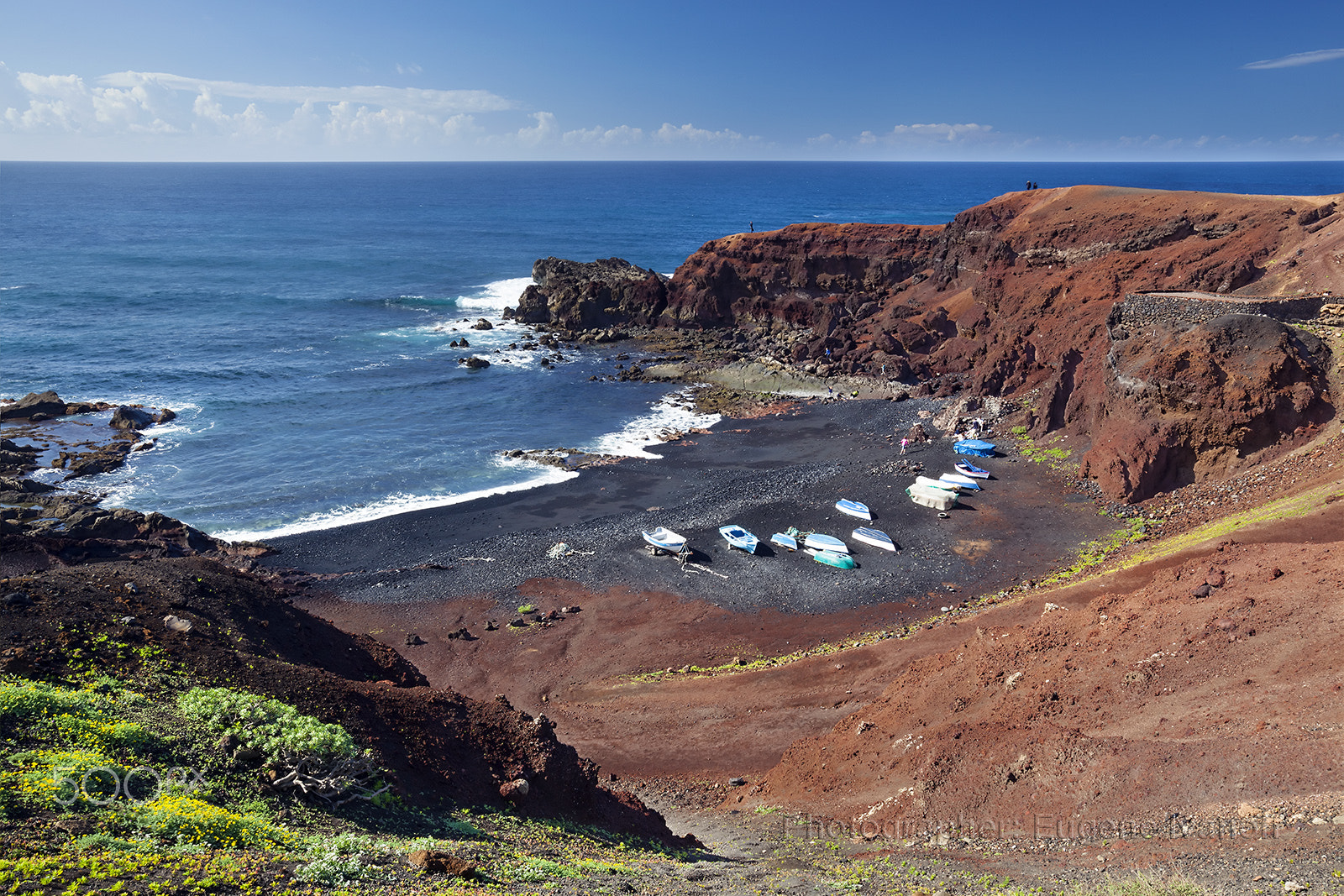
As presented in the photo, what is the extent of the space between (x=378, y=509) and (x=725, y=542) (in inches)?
717

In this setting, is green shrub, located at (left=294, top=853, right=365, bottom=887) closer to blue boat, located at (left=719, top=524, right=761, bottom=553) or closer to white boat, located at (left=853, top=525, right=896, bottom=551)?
blue boat, located at (left=719, top=524, right=761, bottom=553)

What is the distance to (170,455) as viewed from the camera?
1738 inches

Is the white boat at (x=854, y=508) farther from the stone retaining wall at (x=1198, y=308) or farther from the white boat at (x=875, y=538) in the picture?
the stone retaining wall at (x=1198, y=308)

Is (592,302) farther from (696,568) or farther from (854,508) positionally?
(696,568)

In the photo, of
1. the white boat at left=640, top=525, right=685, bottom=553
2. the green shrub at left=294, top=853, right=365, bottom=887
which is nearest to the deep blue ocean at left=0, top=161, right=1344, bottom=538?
the white boat at left=640, top=525, right=685, bottom=553

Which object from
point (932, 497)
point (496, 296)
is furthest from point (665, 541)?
point (496, 296)

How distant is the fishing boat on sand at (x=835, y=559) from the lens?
3133cm

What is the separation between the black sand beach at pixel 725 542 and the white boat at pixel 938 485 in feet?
2.94

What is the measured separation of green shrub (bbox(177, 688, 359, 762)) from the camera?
33.7ft

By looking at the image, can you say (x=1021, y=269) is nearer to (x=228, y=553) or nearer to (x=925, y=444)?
(x=925, y=444)

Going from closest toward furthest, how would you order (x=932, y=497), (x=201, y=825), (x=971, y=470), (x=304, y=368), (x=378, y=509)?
(x=201, y=825), (x=932, y=497), (x=378, y=509), (x=971, y=470), (x=304, y=368)

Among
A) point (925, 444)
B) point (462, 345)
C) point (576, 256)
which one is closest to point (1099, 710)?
point (925, 444)

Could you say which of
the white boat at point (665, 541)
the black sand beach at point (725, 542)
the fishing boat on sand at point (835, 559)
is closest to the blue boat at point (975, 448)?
the black sand beach at point (725, 542)

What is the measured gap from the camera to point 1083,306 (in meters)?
48.3
